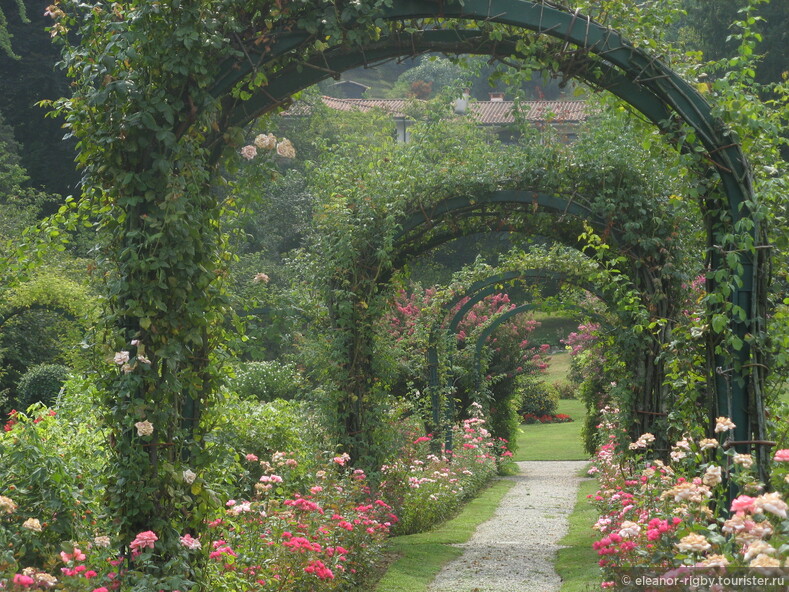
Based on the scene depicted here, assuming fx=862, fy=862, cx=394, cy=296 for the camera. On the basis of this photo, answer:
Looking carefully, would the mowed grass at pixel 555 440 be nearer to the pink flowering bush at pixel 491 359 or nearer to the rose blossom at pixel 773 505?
the pink flowering bush at pixel 491 359

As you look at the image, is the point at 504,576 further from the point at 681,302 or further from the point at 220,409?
the point at 220,409

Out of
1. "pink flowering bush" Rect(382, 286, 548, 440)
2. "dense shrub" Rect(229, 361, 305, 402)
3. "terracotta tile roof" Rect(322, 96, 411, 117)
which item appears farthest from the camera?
"terracotta tile roof" Rect(322, 96, 411, 117)

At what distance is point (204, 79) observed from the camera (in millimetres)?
3574

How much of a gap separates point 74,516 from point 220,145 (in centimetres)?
179

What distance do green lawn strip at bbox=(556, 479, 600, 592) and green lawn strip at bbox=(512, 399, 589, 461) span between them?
6342 mm

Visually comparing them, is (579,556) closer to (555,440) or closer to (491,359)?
(491,359)

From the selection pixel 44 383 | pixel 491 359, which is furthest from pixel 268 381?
pixel 491 359

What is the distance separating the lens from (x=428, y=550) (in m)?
7.30

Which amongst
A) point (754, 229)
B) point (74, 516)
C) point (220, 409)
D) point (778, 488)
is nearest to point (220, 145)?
point (220, 409)

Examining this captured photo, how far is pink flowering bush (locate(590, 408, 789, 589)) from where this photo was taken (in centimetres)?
232

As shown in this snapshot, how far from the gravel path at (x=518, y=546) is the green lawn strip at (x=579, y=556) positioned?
81mm

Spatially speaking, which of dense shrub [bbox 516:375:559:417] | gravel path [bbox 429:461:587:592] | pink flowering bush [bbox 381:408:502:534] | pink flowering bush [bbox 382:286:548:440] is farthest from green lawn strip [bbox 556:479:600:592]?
dense shrub [bbox 516:375:559:417]

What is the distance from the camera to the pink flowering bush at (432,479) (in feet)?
27.2

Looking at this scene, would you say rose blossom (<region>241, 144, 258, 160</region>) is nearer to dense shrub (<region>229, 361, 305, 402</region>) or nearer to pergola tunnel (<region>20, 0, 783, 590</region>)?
pergola tunnel (<region>20, 0, 783, 590</region>)
